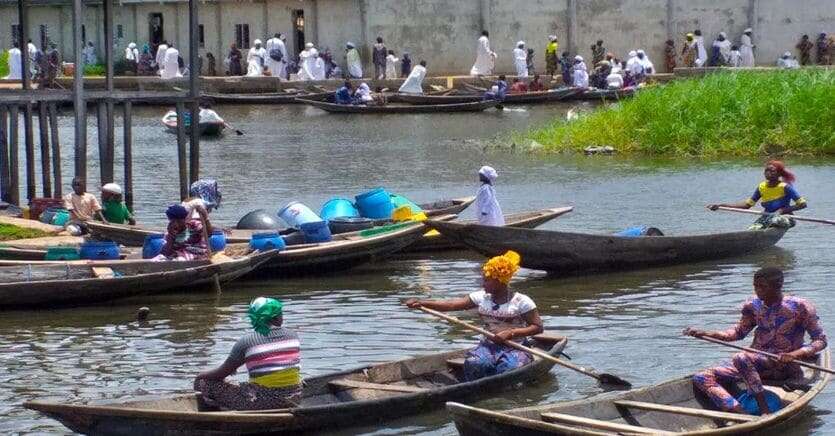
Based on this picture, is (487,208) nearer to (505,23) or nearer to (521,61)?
(521,61)

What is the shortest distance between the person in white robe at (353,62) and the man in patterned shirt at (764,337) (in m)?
34.9

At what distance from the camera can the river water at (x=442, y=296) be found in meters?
12.4

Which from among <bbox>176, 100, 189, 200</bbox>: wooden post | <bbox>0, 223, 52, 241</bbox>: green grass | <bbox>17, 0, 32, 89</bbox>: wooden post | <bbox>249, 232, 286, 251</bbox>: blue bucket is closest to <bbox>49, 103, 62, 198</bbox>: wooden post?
<bbox>176, 100, 189, 200</bbox>: wooden post

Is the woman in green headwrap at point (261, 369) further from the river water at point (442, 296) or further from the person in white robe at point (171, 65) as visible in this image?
the person in white robe at point (171, 65)

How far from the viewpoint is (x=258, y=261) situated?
15344mm

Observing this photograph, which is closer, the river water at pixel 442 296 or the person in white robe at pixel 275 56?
the river water at pixel 442 296

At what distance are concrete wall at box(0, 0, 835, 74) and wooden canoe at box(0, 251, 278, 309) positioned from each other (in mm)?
31125

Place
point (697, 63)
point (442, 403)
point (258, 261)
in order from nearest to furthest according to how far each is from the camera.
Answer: point (442, 403) → point (258, 261) → point (697, 63)

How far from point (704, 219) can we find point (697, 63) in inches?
913

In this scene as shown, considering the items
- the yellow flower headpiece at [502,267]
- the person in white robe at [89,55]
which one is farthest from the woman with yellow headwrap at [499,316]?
the person in white robe at [89,55]

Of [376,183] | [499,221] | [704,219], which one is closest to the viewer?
[499,221]

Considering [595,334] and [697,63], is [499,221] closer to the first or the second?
[595,334]

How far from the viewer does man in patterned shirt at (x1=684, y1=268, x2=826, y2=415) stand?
395 inches

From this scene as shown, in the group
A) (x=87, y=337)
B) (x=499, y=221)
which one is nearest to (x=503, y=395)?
(x=87, y=337)
